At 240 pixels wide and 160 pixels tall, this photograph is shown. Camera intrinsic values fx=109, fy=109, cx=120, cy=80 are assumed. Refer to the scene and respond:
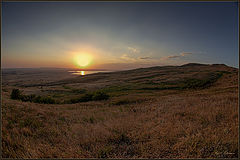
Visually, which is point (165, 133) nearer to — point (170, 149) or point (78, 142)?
point (170, 149)

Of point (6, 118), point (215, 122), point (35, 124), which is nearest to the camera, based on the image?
point (215, 122)

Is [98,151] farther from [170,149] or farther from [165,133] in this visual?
[165,133]

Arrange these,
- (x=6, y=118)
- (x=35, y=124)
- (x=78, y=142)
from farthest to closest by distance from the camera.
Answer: (x=6, y=118) < (x=35, y=124) < (x=78, y=142)

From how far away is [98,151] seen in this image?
3.12 metres

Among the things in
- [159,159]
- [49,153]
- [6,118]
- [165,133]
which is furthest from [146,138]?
[6,118]

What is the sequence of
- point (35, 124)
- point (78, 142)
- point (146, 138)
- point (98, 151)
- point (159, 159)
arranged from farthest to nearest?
point (35, 124), point (146, 138), point (78, 142), point (98, 151), point (159, 159)

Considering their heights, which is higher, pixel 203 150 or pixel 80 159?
pixel 203 150

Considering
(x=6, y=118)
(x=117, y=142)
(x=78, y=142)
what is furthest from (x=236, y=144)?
(x=6, y=118)

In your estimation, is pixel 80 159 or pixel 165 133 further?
pixel 165 133

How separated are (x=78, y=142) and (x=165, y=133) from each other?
3.04 meters

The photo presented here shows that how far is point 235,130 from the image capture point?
3.86 meters

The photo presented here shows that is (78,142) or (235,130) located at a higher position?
(235,130)

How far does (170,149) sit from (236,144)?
1909 mm

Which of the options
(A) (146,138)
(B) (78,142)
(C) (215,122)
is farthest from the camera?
(C) (215,122)
